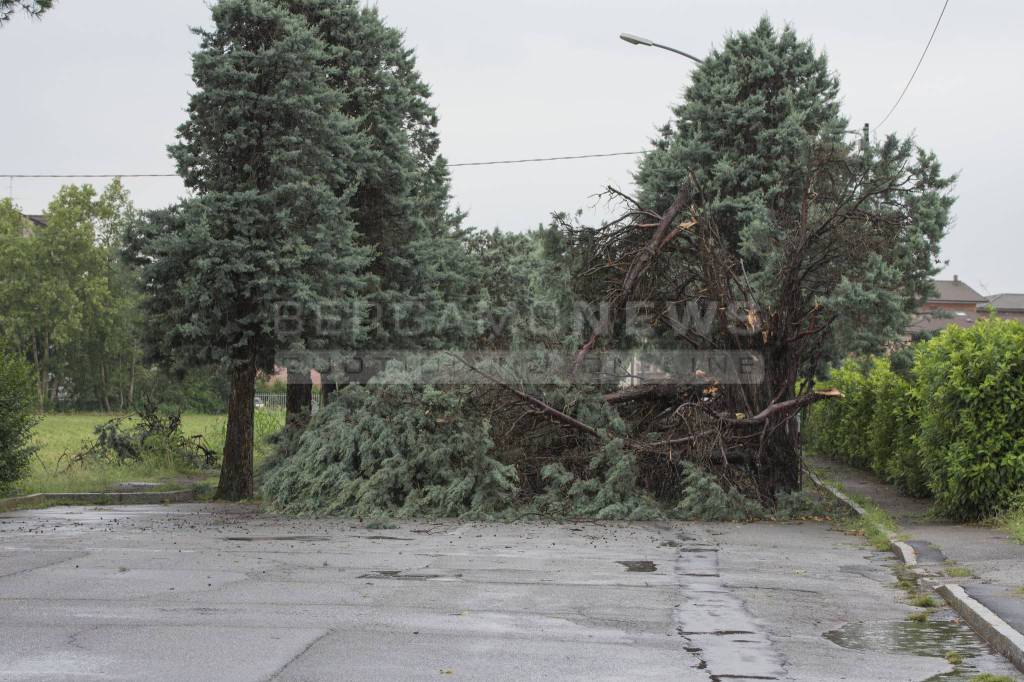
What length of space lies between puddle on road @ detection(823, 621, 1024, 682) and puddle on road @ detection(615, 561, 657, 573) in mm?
2942

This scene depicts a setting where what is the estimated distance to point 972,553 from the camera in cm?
1195

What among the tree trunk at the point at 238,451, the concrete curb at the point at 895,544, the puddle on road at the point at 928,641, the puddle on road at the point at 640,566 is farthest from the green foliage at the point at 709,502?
the tree trunk at the point at 238,451

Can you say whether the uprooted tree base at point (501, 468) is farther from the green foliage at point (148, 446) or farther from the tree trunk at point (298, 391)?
the green foliage at point (148, 446)

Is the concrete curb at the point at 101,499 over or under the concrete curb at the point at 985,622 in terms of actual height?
under

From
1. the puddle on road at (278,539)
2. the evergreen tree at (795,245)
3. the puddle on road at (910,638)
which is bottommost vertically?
the puddle on road at (278,539)

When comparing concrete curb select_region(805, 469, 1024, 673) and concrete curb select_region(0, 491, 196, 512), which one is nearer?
concrete curb select_region(805, 469, 1024, 673)

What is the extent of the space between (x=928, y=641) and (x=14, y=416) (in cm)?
1438

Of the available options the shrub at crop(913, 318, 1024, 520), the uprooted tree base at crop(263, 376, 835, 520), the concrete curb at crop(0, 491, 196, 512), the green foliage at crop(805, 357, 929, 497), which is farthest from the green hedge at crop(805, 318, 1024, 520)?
the concrete curb at crop(0, 491, 196, 512)

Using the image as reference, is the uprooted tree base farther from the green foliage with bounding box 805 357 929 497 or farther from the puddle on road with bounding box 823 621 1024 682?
the puddle on road with bounding box 823 621 1024 682

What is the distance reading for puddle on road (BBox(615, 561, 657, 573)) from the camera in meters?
11.3

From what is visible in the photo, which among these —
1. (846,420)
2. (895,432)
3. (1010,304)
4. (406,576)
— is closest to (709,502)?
(895,432)

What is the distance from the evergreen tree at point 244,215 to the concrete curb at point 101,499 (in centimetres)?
109

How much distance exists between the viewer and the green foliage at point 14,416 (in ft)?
57.5

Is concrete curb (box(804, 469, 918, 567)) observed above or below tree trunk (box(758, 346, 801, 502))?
below
